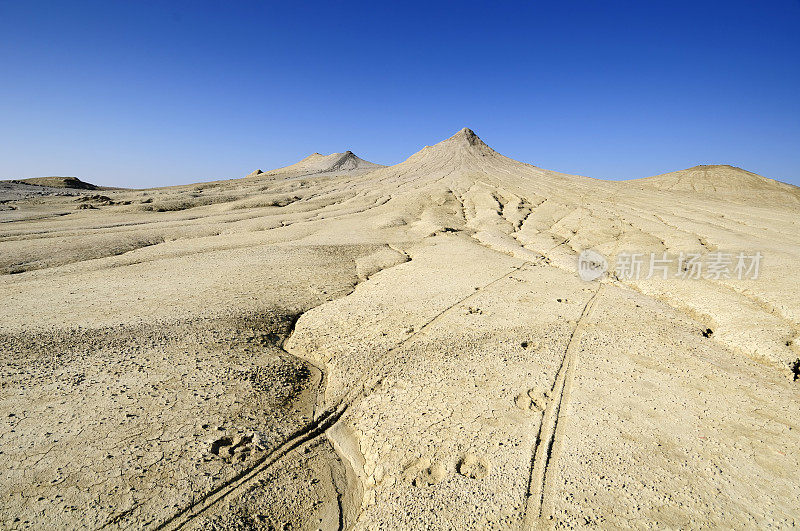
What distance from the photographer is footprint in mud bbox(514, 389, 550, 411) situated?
3.85m

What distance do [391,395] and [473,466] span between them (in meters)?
1.23

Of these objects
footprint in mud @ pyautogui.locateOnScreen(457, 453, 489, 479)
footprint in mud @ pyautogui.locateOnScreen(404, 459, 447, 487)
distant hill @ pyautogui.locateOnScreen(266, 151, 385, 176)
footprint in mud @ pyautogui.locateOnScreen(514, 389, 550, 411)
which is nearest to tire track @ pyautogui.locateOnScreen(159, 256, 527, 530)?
footprint in mud @ pyautogui.locateOnScreen(404, 459, 447, 487)

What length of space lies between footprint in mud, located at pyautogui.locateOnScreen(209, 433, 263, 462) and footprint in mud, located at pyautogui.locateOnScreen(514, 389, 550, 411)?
2.59m

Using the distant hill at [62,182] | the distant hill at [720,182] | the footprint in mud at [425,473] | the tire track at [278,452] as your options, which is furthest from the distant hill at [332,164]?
the footprint in mud at [425,473]

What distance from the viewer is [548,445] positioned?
333 cm

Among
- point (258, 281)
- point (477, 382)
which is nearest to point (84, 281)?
point (258, 281)

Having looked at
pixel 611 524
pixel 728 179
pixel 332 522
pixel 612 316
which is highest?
pixel 728 179

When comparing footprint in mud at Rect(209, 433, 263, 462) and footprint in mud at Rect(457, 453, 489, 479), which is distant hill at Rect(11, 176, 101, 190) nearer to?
footprint in mud at Rect(209, 433, 263, 462)

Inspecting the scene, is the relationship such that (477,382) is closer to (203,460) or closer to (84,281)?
(203,460)

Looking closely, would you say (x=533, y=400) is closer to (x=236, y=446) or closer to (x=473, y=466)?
(x=473, y=466)

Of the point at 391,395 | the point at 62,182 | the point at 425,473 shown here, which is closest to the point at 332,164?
the point at 62,182

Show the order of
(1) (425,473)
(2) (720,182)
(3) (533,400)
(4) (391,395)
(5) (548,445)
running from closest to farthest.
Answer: (1) (425,473) → (5) (548,445) → (3) (533,400) → (4) (391,395) → (2) (720,182)

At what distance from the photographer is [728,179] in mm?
31891

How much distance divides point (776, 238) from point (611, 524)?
41.1ft
